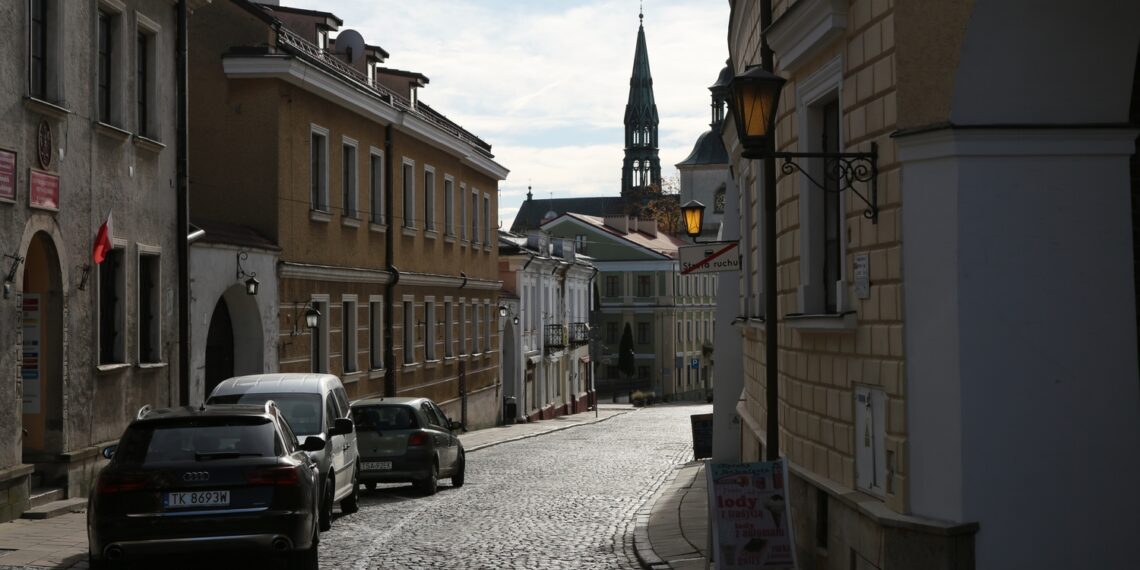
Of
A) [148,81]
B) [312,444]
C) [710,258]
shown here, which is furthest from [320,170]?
[312,444]

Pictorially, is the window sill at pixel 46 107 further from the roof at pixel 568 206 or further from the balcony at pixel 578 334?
the roof at pixel 568 206

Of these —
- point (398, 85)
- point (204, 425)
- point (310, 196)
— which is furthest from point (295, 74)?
point (204, 425)

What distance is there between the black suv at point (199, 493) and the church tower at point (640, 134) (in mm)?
140697

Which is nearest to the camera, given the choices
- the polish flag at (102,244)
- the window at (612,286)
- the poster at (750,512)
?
the poster at (750,512)

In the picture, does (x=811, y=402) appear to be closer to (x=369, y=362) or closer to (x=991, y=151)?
(x=991, y=151)

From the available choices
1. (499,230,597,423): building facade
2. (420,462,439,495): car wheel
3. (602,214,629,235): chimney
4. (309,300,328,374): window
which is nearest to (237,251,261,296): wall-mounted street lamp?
(309,300,328,374): window

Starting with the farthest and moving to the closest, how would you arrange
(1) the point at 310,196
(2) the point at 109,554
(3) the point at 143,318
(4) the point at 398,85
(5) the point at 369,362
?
(4) the point at 398,85 < (5) the point at 369,362 < (1) the point at 310,196 < (3) the point at 143,318 < (2) the point at 109,554

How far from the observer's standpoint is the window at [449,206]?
4163cm

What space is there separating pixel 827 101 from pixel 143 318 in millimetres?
13012

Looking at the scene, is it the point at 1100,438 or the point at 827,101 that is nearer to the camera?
the point at 1100,438

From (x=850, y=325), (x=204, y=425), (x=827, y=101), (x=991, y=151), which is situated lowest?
(x=204, y=425)

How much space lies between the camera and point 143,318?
21156 millimetres

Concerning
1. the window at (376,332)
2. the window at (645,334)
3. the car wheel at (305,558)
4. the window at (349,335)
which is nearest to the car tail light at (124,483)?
the car wheel at (305,558)

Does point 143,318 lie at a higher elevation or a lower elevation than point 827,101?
lower
